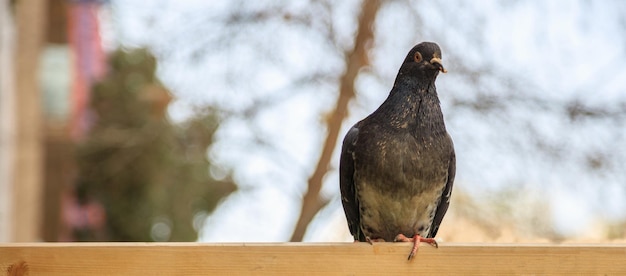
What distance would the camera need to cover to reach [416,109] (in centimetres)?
208

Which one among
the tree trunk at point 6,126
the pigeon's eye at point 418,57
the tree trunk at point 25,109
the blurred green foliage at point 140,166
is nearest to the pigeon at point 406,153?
the pigeon's eye at point 418,57

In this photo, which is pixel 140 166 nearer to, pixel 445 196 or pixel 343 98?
pixel 343 98

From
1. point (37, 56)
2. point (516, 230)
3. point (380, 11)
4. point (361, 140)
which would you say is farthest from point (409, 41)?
point (37, 56)

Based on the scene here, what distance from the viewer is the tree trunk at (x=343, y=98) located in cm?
341

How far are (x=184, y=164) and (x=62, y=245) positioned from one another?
428 cm

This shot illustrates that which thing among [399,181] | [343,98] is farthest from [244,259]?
[343,98]

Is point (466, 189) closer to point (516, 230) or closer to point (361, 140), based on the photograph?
point (516, 230)

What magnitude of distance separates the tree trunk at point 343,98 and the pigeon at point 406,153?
1.19m

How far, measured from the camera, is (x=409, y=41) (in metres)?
3.44

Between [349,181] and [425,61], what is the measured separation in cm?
42

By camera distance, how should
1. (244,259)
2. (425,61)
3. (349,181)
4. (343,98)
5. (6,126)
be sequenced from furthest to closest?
(6,126) < (343,98) < (349,181) < (425,61) < (244,259)

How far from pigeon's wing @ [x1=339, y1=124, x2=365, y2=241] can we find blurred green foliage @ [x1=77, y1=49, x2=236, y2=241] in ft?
6.64

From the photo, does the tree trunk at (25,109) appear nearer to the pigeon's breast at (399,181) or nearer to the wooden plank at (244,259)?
the pigeon's breast at (399,181)

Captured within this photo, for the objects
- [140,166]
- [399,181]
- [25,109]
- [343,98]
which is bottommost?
[399,181]
